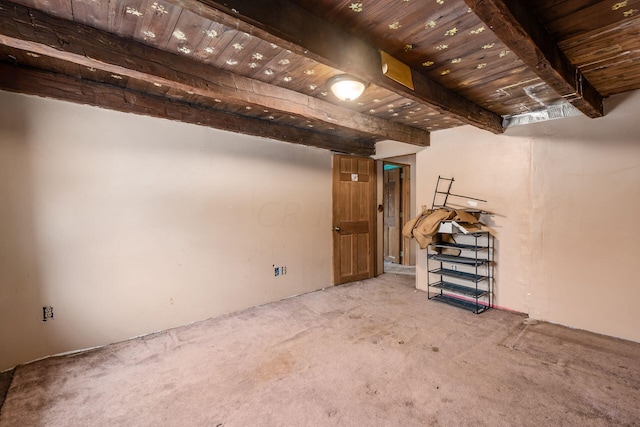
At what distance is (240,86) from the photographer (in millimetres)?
2322

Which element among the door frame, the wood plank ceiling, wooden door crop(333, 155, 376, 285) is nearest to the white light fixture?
the wood plank ceiling

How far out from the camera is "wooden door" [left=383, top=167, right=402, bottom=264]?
6535 mm

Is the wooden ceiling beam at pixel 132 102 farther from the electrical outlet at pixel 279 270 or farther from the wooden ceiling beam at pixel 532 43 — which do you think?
the wooden ceiling beam at pixel 532 43

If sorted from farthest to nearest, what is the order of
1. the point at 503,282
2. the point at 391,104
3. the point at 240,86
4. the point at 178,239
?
the point at 503,282, the point at 178,239, the point at 391,104, the point at 240,86

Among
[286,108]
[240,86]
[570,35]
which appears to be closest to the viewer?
[570,35]

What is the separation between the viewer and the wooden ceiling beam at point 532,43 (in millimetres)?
1288

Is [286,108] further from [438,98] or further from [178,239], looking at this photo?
[178,239]

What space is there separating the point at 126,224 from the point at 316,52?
248 centimetres

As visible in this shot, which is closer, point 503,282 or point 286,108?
point 286,108

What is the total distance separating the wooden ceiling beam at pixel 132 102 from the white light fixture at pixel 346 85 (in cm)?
153

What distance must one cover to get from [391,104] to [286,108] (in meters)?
1.11

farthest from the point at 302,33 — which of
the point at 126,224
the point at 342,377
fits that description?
the point at 126,224

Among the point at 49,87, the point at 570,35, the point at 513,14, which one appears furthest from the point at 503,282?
the point at 49,87

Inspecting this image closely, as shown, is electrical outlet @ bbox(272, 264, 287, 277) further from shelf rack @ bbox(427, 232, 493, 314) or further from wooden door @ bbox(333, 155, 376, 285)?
shelf rack @ bbox(427, 232, 493, 314)
